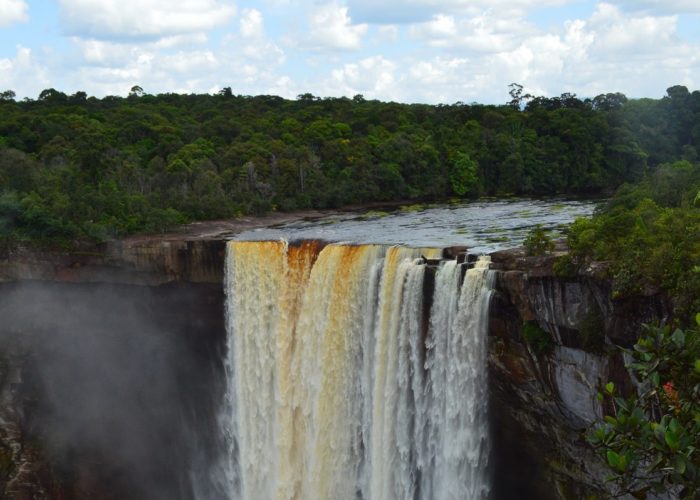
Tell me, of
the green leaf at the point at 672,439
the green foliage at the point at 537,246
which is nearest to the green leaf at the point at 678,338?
the green leaf at the point at 672,439

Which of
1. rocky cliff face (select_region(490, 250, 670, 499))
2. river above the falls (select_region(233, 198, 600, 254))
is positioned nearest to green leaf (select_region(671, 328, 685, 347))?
rocky cliff face (select_region(490, 250, 670, 499))

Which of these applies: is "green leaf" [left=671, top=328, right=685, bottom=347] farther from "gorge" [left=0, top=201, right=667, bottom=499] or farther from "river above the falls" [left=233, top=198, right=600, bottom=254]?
"river above the falls" [left=233, top=198, right=600, bottom=254]

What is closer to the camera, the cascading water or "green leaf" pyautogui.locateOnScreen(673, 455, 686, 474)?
"green leaf" pyautogui.locateOnScreen(673, 455, 686, 474)

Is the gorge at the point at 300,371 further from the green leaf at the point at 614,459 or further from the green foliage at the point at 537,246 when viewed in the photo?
the green leaf at the point at 614,459

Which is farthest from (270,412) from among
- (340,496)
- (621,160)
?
(621,160)

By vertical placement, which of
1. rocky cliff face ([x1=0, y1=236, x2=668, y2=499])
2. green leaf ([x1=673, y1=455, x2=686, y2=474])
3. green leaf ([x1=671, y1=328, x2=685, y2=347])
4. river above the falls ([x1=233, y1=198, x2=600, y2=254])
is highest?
green leaf ([x1=671, y1=328, x2=685, y2=347])

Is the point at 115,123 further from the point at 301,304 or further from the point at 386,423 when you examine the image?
the point at 386,423

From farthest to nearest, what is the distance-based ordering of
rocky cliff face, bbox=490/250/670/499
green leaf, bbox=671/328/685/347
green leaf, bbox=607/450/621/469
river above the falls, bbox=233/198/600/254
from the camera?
river above the falls, bbox=233/198/600/254 < rocky cliff face, bbox=490/250/670/499 < green leaf, bbox=671/328/685/347 < green leaf, bbox=607/450/621/469
